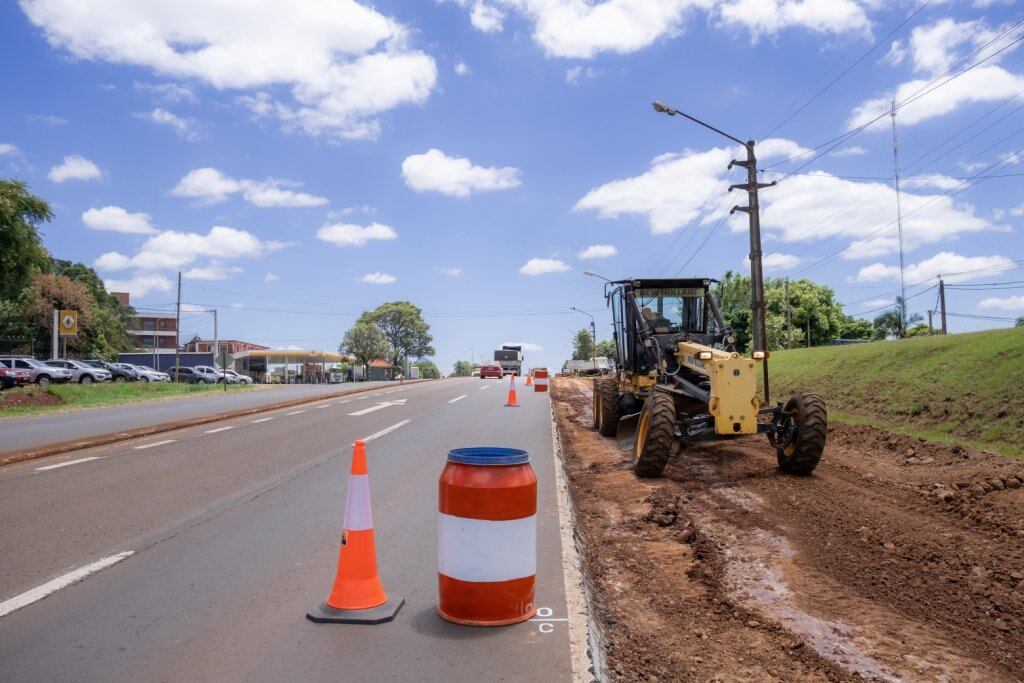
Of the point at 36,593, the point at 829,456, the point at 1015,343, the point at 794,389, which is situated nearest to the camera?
the point at 36,593

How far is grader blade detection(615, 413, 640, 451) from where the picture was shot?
1317cm

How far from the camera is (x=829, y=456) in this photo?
39.4ft

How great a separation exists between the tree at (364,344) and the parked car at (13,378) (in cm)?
5987

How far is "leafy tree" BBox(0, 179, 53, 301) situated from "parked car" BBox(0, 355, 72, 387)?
8.59 metres


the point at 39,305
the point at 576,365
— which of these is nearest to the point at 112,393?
the point at 39,305

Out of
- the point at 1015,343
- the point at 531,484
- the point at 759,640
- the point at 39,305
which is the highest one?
the point at 39,305

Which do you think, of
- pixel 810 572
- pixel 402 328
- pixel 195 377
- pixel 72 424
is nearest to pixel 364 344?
pixel 402 328

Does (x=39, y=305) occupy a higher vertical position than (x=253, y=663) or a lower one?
higher

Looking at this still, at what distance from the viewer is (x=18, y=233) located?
28.8m

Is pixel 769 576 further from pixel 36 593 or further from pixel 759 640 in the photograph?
pixel 36 593

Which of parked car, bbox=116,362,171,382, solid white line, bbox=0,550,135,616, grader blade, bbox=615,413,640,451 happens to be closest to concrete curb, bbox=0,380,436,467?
solid white line, bbox=0,550,135,616

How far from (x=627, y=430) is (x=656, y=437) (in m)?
3.83

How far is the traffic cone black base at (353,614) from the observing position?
449 cm

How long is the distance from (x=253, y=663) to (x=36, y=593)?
85.6 inches
